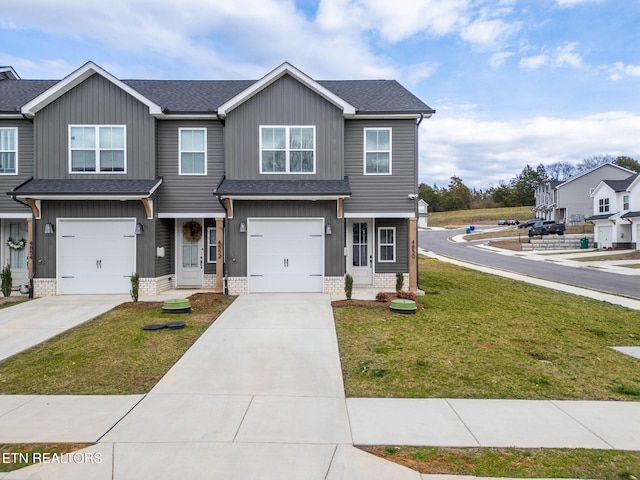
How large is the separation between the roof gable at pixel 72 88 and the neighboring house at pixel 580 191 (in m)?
55.3

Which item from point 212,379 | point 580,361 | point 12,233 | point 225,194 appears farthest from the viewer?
point 12,233

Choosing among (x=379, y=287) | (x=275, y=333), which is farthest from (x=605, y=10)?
(x=275, y=333)

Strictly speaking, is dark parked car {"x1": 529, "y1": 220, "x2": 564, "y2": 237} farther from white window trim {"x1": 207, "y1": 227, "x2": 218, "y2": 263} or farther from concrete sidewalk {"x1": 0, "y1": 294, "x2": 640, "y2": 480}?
concrete sidewalk {"x1": 0, "y1": 294, "x2": 640, "y2": 480}

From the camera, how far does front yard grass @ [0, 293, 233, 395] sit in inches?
233

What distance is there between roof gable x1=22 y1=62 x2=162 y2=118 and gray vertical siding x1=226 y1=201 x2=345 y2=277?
4497 millimetres

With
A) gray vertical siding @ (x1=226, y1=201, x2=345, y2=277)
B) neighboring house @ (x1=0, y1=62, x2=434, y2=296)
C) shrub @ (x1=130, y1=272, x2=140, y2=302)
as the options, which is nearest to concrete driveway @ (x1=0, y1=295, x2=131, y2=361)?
shrub @ (x1=130, y1=272, x2=140, y2=302)

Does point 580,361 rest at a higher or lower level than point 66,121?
lower

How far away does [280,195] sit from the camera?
41.2 ft

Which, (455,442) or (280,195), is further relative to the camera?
(280,195)

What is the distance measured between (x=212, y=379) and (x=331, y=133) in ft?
31.2

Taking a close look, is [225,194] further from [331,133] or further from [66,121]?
[66,121]

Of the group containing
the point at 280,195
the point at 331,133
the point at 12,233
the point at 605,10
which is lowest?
the point at 12,233

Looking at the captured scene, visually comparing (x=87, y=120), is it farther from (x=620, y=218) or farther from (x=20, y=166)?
(x=620, y=218)

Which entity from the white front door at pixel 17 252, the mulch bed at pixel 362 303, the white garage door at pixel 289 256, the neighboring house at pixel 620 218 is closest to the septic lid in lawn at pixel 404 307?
the mulch bed at pixel 362 303
